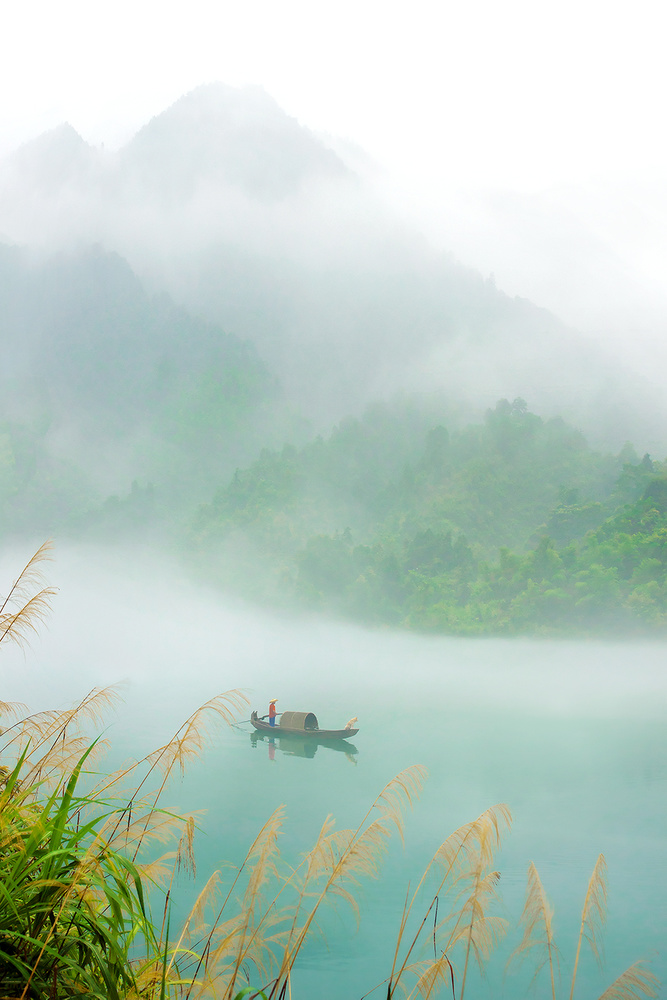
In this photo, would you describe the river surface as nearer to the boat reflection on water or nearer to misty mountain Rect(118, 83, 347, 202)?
the boat reflection on water

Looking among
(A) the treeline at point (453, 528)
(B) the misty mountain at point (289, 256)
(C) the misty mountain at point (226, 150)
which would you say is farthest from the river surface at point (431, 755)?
(C) the misty mountain at point (226, 150)

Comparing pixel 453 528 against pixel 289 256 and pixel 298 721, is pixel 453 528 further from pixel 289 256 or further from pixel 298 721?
pixel 289 256

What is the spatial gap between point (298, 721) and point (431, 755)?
3835mm

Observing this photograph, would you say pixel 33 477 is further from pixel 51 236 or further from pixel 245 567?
pixel 51 236

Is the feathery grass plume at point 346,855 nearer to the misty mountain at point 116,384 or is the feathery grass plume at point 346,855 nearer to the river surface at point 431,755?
the river surface at point 431,755

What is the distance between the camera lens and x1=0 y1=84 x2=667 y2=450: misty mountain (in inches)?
2808

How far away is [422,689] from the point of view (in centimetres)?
2466

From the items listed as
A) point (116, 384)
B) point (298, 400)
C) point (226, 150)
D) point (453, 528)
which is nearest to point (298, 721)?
point (453, 528)

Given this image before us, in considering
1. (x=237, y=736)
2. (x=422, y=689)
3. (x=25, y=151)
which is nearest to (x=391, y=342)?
(x=25, y=151)

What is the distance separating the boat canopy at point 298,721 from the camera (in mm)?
12617

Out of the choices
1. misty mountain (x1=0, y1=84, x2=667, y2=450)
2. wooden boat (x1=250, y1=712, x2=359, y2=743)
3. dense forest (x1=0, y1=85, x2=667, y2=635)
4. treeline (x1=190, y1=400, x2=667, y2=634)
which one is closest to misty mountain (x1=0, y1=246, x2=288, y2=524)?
dense forest (x1=0, y1=85, x2=667, y2=635)

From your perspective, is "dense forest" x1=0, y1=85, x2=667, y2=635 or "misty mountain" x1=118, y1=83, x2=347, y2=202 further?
"misty mountain" x1=118, y1=83, x2=347, y2=202

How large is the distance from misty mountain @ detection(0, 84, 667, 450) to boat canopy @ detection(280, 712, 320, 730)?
56.6 meters

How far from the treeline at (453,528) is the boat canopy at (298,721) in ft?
94.4
